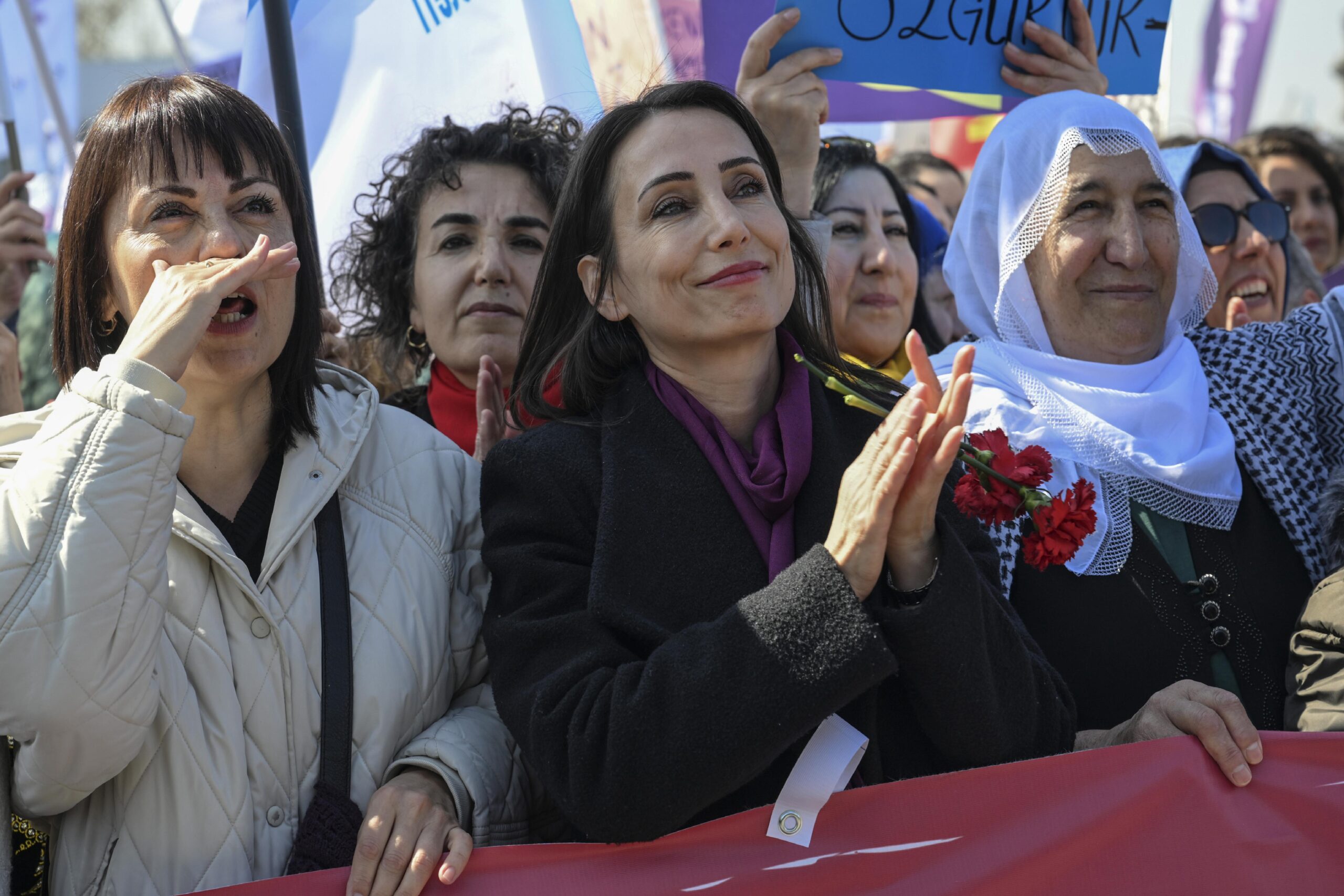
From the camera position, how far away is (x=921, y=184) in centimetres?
636

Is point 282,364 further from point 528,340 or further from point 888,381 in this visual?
point 888,381

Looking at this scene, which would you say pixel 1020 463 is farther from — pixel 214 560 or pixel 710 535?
pixel 214 560

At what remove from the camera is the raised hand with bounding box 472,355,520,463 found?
127 inches

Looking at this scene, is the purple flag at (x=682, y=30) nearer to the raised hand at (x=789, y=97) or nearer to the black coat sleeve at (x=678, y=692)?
the raised hand at (x=789, y=97)

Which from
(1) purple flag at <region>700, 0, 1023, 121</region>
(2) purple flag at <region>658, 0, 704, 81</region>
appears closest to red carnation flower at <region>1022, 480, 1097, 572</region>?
(1) purple flag at <region>700, 0, 1023, 121</region>

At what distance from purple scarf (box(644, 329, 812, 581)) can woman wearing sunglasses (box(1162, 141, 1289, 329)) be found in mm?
2525

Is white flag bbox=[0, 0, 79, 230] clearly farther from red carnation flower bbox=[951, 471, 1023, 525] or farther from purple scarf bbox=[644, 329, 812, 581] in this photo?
red carnation flower bbox=[951, 471, 1023, 525]

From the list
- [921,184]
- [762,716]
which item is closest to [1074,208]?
[762,716]

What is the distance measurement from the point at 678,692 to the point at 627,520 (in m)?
0.42

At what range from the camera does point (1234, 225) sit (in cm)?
462

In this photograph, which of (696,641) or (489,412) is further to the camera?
(489,412)

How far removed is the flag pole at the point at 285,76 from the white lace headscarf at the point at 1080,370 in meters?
1.87

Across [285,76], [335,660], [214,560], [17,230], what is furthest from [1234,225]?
[17,230]

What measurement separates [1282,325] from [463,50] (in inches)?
105
